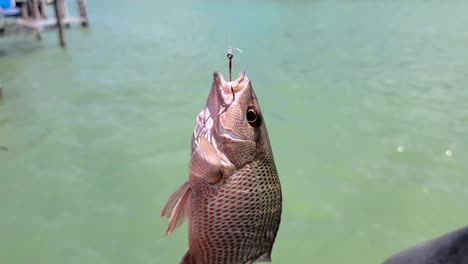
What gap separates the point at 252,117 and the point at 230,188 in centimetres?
30

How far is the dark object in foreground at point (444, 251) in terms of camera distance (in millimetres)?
2469

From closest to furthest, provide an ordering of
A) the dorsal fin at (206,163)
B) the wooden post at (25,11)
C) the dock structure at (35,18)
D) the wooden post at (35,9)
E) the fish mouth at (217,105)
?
the dorsal fin at (206,163), the fish mouth at (217,105), the dock structure at (35,18), the wooden post at (25,11), the wooden post at (35,9)

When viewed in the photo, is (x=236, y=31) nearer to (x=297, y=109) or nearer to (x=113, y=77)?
(x=113, y=77)

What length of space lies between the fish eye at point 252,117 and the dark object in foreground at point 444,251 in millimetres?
1485

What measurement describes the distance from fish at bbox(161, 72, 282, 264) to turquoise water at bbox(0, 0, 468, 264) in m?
3.17

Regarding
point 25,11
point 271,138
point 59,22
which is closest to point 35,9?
point 25,11

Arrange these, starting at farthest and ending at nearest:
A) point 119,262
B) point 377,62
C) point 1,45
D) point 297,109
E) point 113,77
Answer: point 1,45, point 377,62, point 113,77, point 297,109, point 119,262

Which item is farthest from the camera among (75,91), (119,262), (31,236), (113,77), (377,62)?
(377,62)

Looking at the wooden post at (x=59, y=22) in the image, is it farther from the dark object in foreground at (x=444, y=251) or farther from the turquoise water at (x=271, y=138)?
the dark object in foreground at (x=444, y=251)

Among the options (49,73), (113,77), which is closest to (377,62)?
(113,77)

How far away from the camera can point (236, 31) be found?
59.5ft

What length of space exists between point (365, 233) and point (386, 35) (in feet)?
40.4

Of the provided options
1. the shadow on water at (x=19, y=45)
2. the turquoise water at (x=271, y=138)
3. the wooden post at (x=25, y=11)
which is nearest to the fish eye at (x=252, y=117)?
the turquoise water at (x=271, y=138)

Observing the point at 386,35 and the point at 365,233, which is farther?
the point at 386,35
